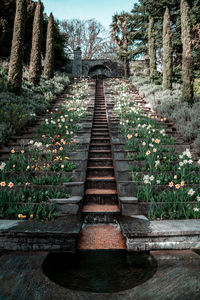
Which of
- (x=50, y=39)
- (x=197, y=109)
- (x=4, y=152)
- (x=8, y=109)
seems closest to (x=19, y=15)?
(x=50, y=39)

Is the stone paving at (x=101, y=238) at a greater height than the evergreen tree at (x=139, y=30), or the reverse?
the evergreen tree at (x=139, y=30)

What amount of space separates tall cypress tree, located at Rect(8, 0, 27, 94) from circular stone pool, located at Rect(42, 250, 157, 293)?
9.26 meters

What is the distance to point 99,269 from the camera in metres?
2.21

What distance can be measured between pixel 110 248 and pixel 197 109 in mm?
6970

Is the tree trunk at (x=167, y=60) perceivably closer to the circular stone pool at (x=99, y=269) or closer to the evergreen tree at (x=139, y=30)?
the evergreen tree at (x=139, y=30)

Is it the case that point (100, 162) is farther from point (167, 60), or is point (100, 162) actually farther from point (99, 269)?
point (167, 60)

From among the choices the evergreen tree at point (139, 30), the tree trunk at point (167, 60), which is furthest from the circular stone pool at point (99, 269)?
the evergreen tree at point (139, 30)

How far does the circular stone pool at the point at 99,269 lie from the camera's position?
6.44 feet

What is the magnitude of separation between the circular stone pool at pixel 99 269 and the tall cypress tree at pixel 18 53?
926cm

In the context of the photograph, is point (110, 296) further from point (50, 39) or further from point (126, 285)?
point (50, 39)

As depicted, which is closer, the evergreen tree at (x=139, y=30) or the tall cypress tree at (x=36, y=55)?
the tall cypress tree at (x=36, y=55)

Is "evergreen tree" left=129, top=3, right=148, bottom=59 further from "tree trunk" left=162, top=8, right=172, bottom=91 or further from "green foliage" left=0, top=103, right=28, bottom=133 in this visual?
"green foliage" left=0, top=103, right=28, bottom=133

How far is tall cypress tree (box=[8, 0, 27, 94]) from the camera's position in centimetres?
1000

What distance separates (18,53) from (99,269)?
425 inches
